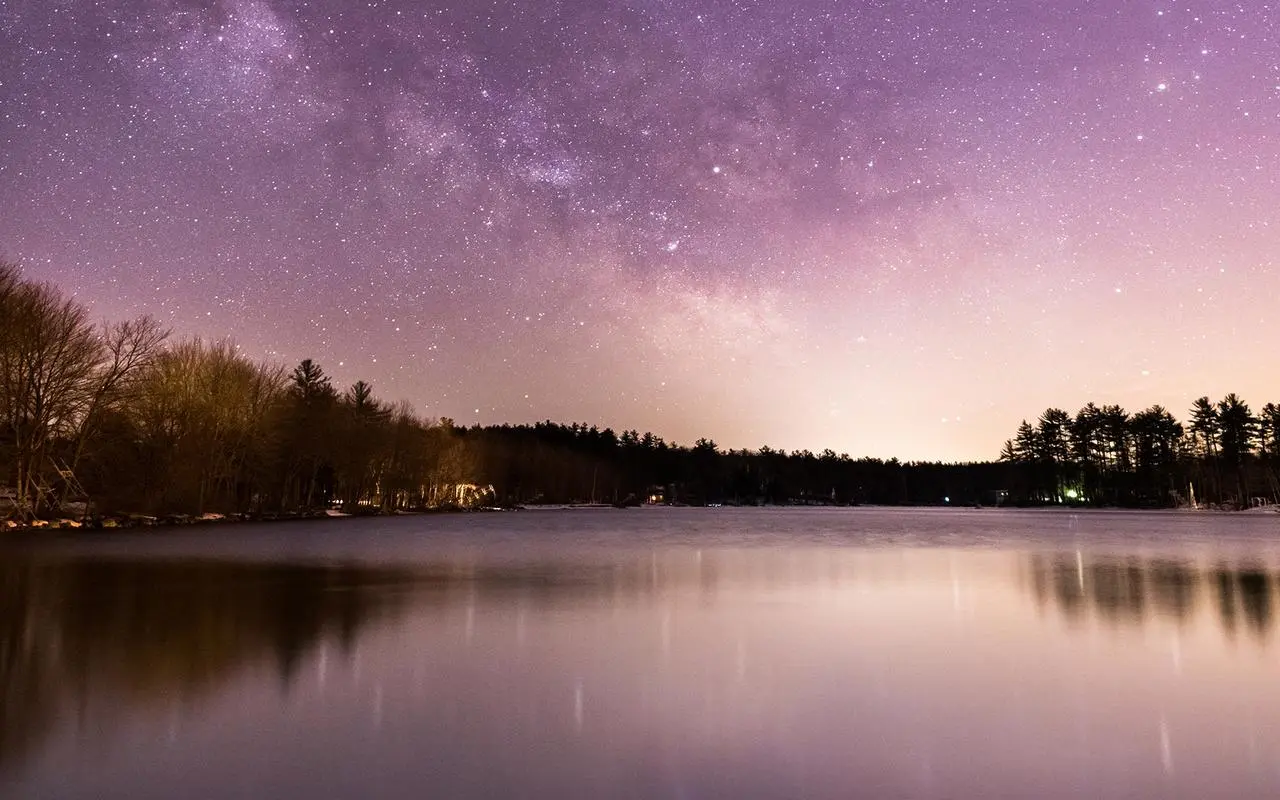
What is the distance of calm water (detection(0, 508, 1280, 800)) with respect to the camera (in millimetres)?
5652

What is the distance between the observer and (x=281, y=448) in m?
73.6

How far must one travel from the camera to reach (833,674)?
9133 millimetres

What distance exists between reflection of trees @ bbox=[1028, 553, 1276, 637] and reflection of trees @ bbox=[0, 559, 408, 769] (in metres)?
13.1

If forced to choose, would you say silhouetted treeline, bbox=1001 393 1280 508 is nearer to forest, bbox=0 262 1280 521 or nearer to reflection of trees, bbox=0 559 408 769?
forest, bbox=0 262 1280 521

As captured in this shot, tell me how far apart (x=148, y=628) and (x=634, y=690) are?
321 inches

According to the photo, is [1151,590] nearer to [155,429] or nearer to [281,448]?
[155,429]

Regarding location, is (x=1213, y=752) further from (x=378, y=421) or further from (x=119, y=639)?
(x=378, y=421)

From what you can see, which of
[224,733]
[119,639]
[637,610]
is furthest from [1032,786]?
[119,639]

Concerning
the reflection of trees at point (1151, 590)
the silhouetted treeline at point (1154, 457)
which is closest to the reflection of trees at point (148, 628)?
the reflection of trees at point (1151, 590)

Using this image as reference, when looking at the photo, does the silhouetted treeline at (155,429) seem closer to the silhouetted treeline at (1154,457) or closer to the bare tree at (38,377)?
the bare tree at (38,377)

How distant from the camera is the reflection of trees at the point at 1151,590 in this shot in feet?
44.9

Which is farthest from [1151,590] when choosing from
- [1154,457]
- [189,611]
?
A: [1154,457]

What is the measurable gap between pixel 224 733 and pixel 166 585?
13.3 meters

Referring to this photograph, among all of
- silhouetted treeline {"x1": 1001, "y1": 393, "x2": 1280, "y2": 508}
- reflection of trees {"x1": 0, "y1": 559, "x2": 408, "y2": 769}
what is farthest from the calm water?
silhouetted treeline {"x1": 1001, "y1": 393, "x2": 1280, "y2": 508}
